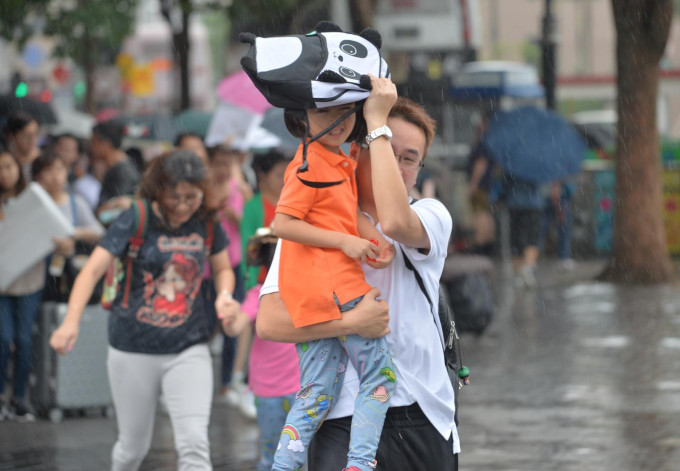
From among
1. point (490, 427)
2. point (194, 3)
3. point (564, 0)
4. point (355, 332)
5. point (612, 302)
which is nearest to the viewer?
point (355, 332)

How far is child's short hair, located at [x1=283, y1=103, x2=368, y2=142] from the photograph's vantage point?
140 inches

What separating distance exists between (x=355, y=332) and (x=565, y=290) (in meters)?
12.2

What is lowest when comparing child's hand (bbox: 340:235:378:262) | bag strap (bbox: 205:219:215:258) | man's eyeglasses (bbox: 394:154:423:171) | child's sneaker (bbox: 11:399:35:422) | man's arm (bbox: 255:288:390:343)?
child's sneaker (bbox: 11:399:35:422)

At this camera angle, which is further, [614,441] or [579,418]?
[579,418]

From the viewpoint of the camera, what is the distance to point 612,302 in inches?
546

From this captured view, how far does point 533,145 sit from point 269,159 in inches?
323

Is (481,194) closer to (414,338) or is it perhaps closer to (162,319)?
(162,319)

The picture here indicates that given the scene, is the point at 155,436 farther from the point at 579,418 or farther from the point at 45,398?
the point at 579,418

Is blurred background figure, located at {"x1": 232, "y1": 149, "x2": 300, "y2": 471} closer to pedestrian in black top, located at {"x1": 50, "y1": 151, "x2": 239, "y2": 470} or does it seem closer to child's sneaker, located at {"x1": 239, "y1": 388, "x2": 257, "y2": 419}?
pedestrian in black top, located at {"x1": 50, "y1": 151, "x2": 239, "y2": 470}

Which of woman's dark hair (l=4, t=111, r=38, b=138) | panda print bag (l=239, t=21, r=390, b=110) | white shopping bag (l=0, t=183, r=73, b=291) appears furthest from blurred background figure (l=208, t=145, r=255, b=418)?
panda print bag (l=239, t=21, r=390, b=110)

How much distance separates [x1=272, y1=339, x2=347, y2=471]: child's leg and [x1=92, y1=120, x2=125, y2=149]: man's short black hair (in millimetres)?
7668

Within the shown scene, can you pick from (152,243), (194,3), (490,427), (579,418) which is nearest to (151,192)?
(152,243)

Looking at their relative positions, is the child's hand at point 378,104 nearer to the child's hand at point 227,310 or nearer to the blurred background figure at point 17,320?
the child's hand at point 227,310

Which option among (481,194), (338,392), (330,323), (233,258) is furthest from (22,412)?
(481,194)
